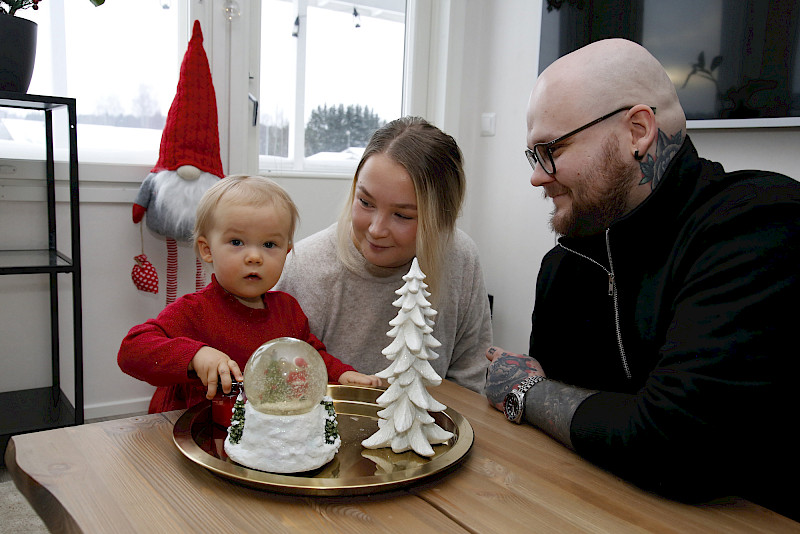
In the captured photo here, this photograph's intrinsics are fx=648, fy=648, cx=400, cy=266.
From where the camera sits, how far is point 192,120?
2430mm

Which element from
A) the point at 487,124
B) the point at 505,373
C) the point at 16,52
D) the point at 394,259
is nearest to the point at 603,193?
the point at 505,373

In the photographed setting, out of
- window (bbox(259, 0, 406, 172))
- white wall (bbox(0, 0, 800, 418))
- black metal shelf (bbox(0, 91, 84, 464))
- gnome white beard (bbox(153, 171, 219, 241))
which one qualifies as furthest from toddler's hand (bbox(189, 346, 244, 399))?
window (bbox(259, 0, 406, 172))

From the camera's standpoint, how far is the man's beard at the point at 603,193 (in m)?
1.20

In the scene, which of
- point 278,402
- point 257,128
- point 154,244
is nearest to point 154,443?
point 278,402

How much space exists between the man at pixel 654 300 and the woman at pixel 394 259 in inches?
10.7

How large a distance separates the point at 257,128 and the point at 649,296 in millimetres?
2189

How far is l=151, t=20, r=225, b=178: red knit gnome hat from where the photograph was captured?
95.0 inches

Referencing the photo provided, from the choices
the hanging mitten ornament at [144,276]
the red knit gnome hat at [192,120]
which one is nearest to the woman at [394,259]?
the red knit gnome hat at [192,120]

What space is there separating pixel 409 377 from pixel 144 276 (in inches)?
72.9

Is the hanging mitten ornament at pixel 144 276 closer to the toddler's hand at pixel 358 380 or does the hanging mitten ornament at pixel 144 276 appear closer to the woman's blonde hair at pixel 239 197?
the woman's blonde hair at pixel 239 197

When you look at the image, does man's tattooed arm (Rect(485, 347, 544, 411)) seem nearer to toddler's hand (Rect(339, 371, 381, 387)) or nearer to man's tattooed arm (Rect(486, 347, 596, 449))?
man's tattooed arm (Rect(486, 347, 596, 449))

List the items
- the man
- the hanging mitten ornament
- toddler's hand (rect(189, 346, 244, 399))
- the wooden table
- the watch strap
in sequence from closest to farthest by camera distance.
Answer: the wooden table < the man < toddler's hand (rect(189, 346, 244, 399)) < the watch strap < the hanging mitten ornament

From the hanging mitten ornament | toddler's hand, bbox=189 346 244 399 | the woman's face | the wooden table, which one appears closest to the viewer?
the wooden table

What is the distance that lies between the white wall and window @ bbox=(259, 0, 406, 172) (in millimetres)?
165
